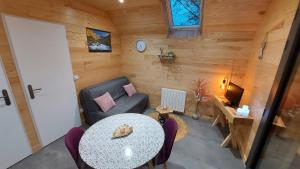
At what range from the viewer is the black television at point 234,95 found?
8.06ft

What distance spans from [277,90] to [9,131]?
11.4 ft

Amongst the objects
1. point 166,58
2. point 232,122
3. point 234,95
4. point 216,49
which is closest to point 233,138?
point 232,122

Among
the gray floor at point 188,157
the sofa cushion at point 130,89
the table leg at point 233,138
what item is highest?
the sofa cushion at point 130,89

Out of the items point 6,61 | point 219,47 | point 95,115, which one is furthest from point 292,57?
point 6,61

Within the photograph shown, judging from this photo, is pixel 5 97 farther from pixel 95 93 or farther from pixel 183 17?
pixel 183 17

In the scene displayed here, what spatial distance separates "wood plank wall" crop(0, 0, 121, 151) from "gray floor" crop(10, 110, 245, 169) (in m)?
0.27

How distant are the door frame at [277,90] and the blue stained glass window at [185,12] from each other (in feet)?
6.17

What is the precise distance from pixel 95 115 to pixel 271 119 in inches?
111

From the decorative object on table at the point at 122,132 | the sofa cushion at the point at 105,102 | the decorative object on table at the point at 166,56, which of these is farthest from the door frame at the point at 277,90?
the sofa cushion at the point at 105,102

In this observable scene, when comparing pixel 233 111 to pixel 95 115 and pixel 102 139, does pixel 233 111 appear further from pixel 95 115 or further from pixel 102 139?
pixel 95 115

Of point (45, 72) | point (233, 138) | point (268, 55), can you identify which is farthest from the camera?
point (233, 138)

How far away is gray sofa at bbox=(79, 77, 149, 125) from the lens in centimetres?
283

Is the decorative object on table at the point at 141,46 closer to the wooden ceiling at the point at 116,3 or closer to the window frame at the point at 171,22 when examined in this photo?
the window frame at the point at 171,22

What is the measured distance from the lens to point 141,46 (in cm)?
378
